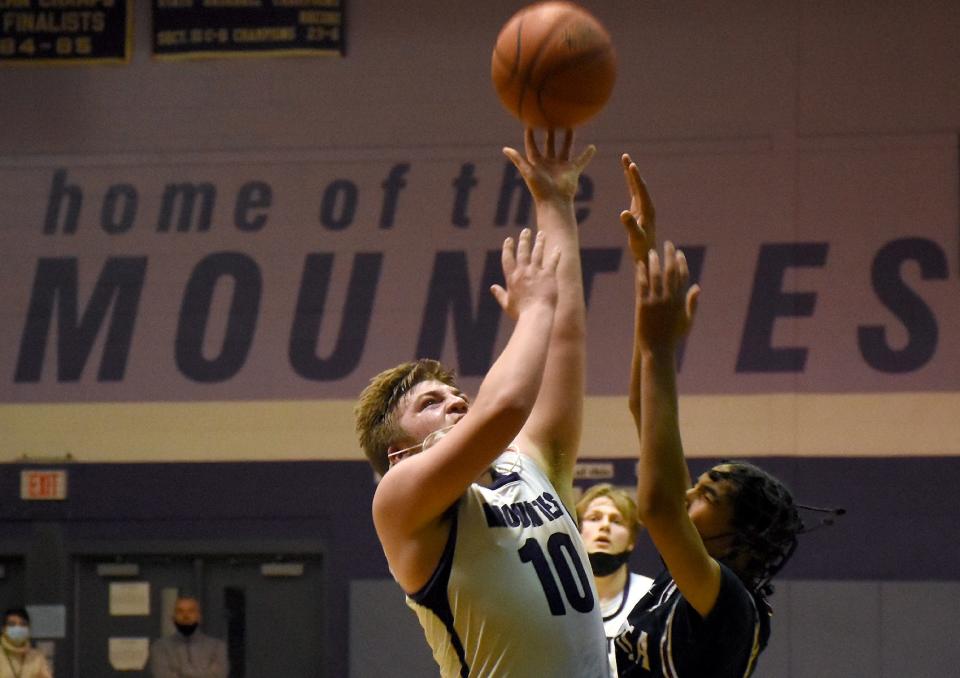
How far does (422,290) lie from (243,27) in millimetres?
2269

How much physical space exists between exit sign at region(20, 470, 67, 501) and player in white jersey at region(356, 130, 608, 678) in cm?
745

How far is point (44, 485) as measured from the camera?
32.4 feet

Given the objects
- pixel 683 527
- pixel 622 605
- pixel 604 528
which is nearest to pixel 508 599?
pixel 683 527

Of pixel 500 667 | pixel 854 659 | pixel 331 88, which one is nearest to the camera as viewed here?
pixel 500 667

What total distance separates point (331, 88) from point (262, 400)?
2218 millimetres

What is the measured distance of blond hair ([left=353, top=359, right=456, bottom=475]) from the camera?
9.44 ft

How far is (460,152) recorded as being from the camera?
9.75 m

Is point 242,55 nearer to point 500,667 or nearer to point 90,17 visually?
point 90,17

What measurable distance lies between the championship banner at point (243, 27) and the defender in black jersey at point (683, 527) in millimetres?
7255

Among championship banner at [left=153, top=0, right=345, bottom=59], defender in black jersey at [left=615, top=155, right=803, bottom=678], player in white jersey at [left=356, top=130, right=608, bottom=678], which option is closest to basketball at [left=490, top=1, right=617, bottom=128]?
player in white jersey at [left=356, top=130, right=608, bottom=678]

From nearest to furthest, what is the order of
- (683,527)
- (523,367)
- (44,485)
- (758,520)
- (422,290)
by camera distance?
(523,367), (683,527), (758,520), (422,290), (44,485)

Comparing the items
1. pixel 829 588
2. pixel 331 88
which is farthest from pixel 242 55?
pixel 829 588

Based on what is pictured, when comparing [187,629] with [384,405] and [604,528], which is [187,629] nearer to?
[604,528]

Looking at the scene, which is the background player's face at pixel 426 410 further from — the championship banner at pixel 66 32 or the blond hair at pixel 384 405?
the championship banner at pixel 66 32
